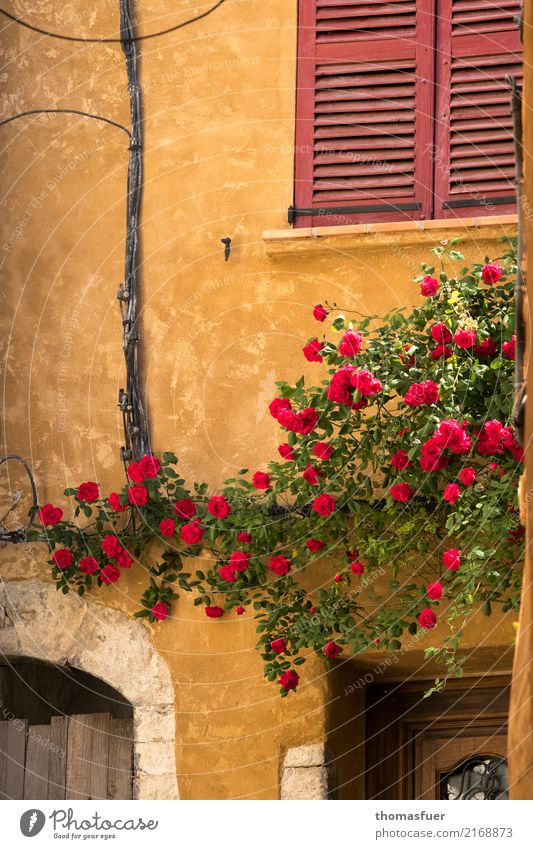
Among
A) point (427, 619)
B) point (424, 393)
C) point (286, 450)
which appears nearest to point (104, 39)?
point (286, 450)

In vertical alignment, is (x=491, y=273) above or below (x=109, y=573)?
above

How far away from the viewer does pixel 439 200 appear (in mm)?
7223

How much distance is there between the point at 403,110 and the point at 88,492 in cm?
223

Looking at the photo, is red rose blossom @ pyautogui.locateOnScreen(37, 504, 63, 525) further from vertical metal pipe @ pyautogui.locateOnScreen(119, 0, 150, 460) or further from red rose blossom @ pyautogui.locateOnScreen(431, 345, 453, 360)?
red rose blossom @ pyautogui.locateOnScreen(431, 345, 453, 360)

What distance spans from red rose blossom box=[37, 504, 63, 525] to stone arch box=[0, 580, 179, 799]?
1.16ft

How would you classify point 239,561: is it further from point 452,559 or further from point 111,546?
point 452,559

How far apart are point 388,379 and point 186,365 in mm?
1196

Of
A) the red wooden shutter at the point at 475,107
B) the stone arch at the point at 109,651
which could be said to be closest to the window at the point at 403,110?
the red wooden shutter at the point at 475,107

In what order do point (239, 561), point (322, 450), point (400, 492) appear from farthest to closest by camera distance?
point (239, 561) → point (322, 450) → point (400, 492)

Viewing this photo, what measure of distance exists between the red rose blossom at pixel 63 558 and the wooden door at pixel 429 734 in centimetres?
150

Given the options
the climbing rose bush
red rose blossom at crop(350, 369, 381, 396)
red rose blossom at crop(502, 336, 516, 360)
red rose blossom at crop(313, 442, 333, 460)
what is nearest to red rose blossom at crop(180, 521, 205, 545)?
the climbing rose bush

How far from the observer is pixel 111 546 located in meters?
7.02

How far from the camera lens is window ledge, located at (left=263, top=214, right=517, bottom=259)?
7.02m

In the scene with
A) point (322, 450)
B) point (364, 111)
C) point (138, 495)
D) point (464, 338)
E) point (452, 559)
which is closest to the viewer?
point (452, 559)
